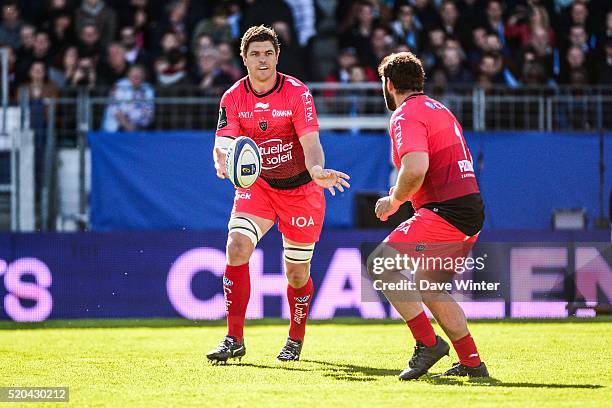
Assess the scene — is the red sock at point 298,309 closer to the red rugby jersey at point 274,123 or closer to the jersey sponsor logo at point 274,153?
the red rugby jersey at point 274,123

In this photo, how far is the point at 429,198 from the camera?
8.12 m

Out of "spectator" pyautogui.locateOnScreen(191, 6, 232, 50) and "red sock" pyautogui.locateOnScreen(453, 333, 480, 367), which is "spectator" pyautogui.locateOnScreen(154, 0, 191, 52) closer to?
"spectator" pyautogui.locateOnScreen(191, 6, 232, 50)

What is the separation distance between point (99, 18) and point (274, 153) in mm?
9345

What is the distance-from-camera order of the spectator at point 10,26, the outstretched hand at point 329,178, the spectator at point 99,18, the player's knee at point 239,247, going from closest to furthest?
the outstretched hand at point 329,178
the player's knee at point 239,247
the spectator at point 10,26
the spectator at point 99,18

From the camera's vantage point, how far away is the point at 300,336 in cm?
977

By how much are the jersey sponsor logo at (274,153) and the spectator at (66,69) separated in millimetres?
8083

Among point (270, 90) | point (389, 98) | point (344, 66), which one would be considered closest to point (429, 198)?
point (389, 98)

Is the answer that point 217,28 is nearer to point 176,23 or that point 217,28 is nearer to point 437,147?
point 176,23

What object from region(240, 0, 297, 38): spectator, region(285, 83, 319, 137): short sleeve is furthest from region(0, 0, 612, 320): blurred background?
region(285, 83, 319, 137): short sleeve

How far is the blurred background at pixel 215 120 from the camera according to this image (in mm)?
14312

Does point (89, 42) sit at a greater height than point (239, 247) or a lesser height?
greater

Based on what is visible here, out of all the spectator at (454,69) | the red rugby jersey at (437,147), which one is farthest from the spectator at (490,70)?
the red rugby jersey at (437,147)

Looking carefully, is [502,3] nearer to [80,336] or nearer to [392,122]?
[80,336]

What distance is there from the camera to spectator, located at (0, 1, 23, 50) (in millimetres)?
17984
